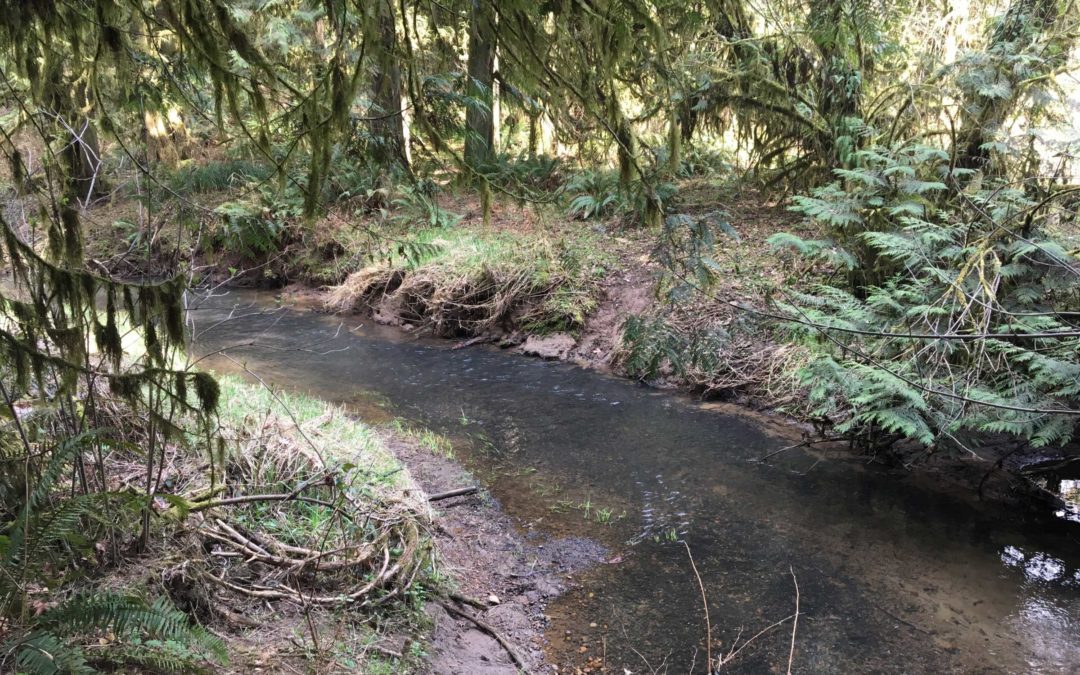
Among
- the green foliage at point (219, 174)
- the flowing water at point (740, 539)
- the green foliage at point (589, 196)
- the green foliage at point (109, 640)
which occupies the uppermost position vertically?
the green foliage at point (219, 174)

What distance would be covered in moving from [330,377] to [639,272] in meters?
5.28

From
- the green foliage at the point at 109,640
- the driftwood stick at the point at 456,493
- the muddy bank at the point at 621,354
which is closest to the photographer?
the green foliage at the point at 109,640

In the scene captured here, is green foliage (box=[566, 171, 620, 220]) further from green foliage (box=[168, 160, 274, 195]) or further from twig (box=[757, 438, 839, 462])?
twig (box=[757, 438, 839, 462])

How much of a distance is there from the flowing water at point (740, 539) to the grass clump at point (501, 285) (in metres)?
2.15

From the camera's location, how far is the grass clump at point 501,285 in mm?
11314

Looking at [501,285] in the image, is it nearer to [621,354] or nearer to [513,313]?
[513,313]

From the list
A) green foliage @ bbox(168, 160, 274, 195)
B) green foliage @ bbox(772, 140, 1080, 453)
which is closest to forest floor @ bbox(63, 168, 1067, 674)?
green foliage @ bbox(772, 140, 1080, 453)

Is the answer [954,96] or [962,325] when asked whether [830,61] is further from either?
[962,325]

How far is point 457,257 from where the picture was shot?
40.0ft

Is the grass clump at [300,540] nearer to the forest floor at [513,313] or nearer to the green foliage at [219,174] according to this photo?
the forest floor at [513,313]

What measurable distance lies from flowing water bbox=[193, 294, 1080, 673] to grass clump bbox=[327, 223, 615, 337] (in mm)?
2148

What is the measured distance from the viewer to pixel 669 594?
16.6 ft

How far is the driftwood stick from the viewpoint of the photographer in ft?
19.6

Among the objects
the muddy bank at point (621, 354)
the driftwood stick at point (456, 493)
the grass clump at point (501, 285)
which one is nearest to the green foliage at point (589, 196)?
the grass clump at point (501, 285)
